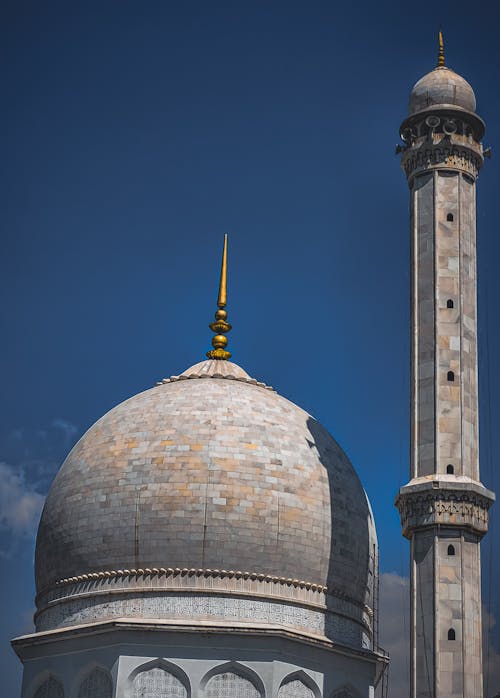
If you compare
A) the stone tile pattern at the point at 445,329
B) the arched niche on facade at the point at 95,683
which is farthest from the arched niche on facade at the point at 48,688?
the stone tile pattern at the point at 445,329

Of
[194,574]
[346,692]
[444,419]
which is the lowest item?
[346,692]

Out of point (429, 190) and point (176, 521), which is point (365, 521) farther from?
point (429, 190)

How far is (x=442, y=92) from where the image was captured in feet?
106

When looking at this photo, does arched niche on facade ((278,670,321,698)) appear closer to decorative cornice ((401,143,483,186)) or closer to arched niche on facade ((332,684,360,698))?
arched niche on facade ((332,684,360,698))

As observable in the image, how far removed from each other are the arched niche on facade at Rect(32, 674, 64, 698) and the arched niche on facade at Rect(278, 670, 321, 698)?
13.6 feet

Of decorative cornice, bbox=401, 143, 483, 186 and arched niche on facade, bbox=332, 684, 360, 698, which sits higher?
decorative cornice, bbox=401, 143, 483, 186

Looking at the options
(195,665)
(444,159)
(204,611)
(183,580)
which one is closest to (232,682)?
(195,665)

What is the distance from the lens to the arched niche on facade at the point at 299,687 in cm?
3022

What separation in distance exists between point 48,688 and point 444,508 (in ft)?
27.2

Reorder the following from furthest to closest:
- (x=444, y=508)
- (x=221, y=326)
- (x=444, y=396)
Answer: (x=221, y=326), (x=444, y=396), (x=444, y=508)

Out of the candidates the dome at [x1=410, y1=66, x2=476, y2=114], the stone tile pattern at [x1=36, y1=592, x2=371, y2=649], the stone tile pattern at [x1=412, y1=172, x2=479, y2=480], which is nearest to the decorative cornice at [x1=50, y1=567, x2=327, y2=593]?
the stone tile pattern at [x1=36, y1=592, x2=371, y2=649]

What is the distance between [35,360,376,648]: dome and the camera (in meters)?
31.1

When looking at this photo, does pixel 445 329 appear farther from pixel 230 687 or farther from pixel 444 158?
pixel 230 687

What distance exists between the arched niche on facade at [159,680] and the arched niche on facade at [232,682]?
381 mm
